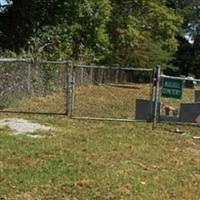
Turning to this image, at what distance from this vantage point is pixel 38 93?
68.1 feet

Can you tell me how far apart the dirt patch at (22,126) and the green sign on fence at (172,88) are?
2889 millimetres

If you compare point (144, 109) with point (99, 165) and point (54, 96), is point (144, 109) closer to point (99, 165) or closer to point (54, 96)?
point (99, 165)

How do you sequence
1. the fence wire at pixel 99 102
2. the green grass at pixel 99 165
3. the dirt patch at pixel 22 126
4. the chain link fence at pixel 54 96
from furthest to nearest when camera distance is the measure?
the fence wire at pixel 99 102 → the chain link fence at pixel 54 96 → the dirt patch at pixel 22 126 → the green grass at pixel 99 165

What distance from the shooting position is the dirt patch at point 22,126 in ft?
40.0

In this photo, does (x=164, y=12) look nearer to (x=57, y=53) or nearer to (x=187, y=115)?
A: (x=57, y=53)

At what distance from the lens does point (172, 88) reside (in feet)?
47.0

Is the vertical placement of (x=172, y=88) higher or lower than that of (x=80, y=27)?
lower

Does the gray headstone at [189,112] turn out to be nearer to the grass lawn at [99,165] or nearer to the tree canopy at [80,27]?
the grass lawn at [99,165]

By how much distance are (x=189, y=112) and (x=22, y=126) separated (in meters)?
3.77

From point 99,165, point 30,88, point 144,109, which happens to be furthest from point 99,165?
point 30,88

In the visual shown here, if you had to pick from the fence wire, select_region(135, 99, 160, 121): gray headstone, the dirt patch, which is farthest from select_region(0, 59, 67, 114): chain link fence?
select_region(135, 99, 160, 121): gray headstone

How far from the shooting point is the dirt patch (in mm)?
12200

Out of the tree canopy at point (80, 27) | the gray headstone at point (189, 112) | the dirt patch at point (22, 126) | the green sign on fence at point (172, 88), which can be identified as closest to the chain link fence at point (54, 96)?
the green sign on fence at point (172, 88)

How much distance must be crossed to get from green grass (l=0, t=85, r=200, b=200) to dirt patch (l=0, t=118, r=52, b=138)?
0.77 ft
